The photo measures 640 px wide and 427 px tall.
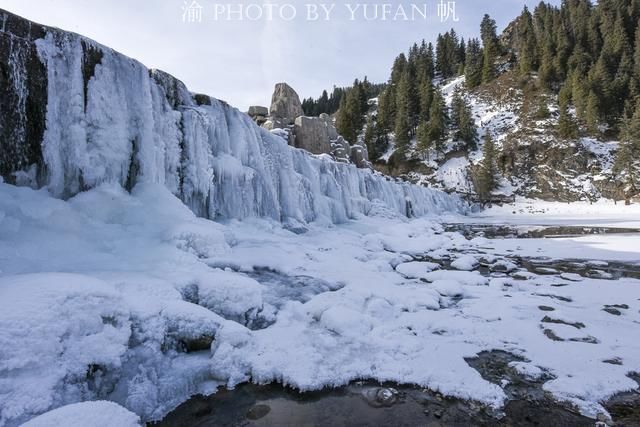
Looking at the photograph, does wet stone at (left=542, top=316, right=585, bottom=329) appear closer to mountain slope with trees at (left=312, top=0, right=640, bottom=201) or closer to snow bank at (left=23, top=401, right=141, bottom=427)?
snow bank at (left=23, top=401, right=141, bottom=427)

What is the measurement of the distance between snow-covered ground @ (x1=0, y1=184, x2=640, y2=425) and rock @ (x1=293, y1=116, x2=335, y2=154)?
2133 centimetres

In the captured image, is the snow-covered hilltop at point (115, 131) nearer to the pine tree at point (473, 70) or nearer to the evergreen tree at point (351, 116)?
the evergreen tree at point (351, 116)

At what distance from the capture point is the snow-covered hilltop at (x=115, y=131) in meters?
5.14

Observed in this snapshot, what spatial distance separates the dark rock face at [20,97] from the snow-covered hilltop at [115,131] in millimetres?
13

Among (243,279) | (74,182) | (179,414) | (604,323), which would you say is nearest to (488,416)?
(179,414)

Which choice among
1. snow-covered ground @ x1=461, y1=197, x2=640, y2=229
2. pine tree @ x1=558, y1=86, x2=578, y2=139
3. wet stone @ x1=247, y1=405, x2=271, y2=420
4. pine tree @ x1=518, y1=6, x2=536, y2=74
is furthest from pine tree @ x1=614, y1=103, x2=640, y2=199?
wet stone @ x1=247, y1=405, x2=271, y2=420

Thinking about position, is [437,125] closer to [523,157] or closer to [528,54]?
[523,157]

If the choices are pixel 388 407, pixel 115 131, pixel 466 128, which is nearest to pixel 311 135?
pixel 115 131

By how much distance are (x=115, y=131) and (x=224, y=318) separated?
4626 mm

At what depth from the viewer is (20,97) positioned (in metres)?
5.07

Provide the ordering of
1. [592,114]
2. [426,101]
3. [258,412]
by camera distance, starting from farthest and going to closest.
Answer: [426,101], [592,114], [258,412]

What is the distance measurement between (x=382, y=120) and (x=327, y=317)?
4910 cm

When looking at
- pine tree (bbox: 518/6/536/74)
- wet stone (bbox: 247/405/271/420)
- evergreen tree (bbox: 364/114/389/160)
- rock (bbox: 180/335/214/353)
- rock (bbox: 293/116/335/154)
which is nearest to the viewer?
wet stone (bbox: 247/405/271/420)

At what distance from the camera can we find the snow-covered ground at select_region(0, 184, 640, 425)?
2.71 metres
